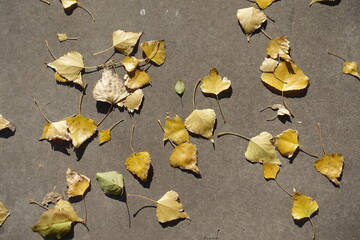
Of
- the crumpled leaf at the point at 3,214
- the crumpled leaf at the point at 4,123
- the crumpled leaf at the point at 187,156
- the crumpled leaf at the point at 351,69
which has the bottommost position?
the crumpled leaf at the point at 3,214

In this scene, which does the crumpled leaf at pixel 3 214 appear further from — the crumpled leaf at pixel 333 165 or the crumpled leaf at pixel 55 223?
the crumpled leaf at pixel 333 165

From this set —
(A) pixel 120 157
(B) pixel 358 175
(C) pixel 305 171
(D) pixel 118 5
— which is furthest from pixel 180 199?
(D) pixel 118 5

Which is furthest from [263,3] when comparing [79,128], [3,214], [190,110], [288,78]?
[3,214]

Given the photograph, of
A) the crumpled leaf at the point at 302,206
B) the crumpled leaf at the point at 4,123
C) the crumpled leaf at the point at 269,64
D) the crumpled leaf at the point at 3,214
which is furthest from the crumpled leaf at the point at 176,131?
the crumpled leaf at the point at 3,214

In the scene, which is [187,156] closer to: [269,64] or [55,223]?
[269,64]

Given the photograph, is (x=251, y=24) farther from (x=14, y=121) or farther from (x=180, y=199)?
(x=14, y=121)
